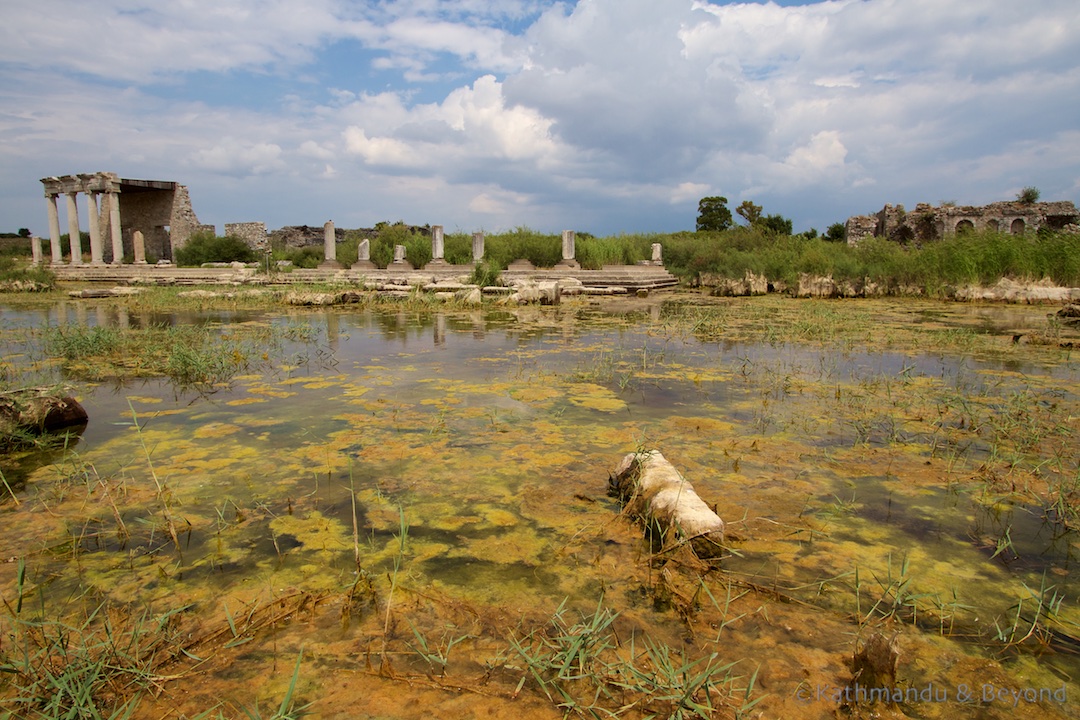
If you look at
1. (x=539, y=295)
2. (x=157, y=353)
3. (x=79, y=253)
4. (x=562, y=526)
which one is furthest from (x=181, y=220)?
(x=562, y=526)

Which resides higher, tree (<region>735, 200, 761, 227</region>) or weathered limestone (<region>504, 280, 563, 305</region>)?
tree (<region>735, 200, 761, 227</region>)

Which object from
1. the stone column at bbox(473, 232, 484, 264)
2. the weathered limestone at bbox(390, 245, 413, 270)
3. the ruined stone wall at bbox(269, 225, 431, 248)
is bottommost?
the weathered limestone at bbox(390, 245, 413, 270)

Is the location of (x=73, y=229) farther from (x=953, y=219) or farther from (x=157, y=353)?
(x=953, y=219)

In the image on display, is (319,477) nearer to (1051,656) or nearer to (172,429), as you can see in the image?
(172,429)

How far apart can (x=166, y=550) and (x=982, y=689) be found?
2751 millimetres

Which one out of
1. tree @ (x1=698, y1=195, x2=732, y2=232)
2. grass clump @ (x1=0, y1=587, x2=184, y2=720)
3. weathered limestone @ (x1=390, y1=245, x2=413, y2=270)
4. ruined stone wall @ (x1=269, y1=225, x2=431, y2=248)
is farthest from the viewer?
tree @ (x1=698, y1=195, x2=732, y2=232)

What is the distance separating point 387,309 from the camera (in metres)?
12.0

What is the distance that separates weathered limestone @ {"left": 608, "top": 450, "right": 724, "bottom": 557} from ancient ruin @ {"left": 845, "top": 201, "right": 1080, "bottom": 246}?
23619 millimetres

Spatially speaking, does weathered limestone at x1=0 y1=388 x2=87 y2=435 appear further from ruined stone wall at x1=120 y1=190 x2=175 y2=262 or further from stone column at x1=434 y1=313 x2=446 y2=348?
ruined stone wall at x1=120 y1=190 x2=175 y2=262

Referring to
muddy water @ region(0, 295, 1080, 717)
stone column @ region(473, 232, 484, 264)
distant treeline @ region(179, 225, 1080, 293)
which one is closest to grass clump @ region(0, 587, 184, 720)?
muddy water @ region(0, 295, 1080, 717)

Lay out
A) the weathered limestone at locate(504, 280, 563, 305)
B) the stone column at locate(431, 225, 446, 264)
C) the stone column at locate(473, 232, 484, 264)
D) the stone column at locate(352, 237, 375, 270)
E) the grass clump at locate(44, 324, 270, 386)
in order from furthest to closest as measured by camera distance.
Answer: the stone column at locate(352, 237, 375, 270) < the stone column at locate(431, 225, 446, 264) < the stone column at locate(473, 232, 484, 264) < the weathered limestone at locate(504, 280, 563, 305) < the grass clump at locate(44, 324, 270, 386)

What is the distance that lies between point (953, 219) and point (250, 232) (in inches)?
1259

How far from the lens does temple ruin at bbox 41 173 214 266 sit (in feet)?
84.3

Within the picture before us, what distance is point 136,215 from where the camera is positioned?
29344 mm
